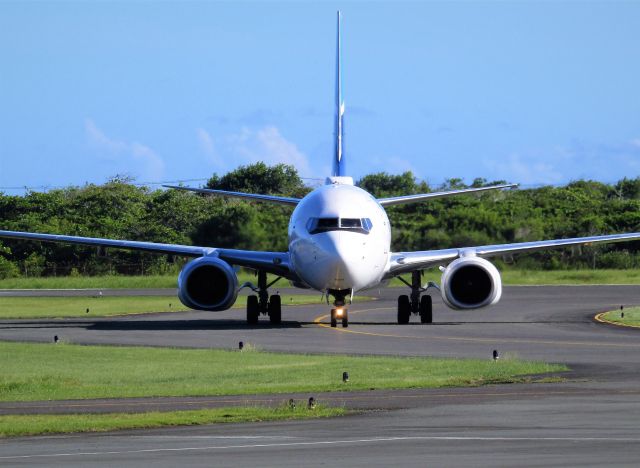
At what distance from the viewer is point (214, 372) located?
89.9 ft

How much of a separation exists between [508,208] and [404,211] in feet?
25.3

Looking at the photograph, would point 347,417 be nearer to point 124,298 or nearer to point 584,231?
point 124,298

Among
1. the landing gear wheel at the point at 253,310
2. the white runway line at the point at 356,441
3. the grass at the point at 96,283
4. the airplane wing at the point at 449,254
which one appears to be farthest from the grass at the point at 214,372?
the grass at the point at 96,283

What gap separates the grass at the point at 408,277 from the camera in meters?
66.8

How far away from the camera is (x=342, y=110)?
47.2 m

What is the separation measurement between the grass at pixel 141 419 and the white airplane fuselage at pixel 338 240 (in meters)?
15.4

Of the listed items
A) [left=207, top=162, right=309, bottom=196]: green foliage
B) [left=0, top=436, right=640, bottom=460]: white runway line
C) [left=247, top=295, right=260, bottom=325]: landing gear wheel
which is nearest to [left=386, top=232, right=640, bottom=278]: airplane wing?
[left=247, top=295, right=260, bottom=325]: landing gear wheel

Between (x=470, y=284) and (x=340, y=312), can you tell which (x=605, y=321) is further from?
(x=340, y=312)

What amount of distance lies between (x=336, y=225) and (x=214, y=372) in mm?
9876

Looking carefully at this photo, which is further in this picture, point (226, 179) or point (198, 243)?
point (226, 179)

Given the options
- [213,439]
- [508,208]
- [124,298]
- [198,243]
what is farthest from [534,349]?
[508,208]

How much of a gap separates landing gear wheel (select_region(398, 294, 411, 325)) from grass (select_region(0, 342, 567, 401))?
1062 centimetres

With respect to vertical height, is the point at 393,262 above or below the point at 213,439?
above

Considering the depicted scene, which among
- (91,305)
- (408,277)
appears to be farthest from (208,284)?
(408,277)
